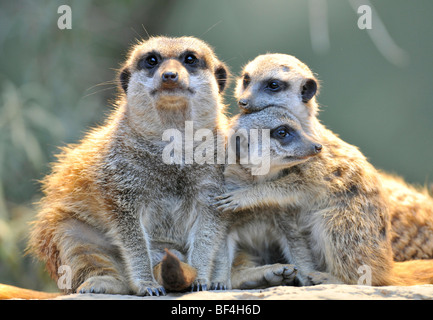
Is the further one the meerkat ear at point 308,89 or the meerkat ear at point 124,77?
the meerkat ear at point 308,89

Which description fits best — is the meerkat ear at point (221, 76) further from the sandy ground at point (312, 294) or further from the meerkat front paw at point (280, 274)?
the sandy ground at point (312, 294)

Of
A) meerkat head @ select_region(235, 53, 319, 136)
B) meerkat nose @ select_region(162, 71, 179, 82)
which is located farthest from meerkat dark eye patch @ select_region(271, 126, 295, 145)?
meerkat nose @ select_region(162, 71, 179, 82)

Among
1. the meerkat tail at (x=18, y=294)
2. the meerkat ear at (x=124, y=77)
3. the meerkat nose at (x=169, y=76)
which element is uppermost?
the meerkat ear at (x=124, y=77)

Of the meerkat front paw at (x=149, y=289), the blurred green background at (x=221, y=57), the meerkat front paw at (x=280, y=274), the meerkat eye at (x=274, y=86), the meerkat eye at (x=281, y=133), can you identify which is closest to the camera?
the meerkat front paw at (x=149, y=289)

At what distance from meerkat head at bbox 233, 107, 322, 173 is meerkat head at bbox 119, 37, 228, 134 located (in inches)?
8.0

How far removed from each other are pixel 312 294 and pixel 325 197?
0.74 metres

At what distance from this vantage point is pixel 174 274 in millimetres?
2396

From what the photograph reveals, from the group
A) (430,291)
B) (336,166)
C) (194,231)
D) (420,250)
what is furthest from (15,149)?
(430,291)

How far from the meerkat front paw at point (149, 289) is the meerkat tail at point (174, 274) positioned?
9 centimetres

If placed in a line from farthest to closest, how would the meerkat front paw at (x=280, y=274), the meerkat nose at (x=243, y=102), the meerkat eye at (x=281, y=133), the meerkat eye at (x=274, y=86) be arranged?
the meerkat eye at (x=274, y=86) < the meerkat nose at (x=243, y=102) < the meerkat eye at (x=281, y=133) < the meerkat front paw at (x=280, y=274)

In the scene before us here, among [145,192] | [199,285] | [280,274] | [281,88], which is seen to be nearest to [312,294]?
[280,274]

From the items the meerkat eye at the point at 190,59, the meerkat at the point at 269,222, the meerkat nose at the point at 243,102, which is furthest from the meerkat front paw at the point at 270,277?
the meerkat eye at the point at 190,59

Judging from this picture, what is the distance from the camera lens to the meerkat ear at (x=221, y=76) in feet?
10.4
